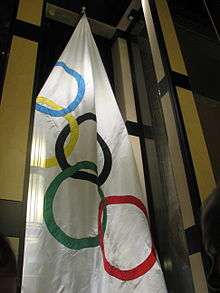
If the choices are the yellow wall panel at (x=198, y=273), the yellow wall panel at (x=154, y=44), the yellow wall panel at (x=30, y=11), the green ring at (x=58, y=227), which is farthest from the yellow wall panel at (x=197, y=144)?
the yellow wall panel at (x=30, y=11)

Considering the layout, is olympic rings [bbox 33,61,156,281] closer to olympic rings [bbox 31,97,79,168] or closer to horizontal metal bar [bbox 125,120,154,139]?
olympic rings [bbox 31,97,79,168]

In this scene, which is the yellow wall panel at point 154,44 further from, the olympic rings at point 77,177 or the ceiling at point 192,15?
the olympic rings at point 77,177

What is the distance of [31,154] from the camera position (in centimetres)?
196

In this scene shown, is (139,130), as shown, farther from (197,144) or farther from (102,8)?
(102,8)

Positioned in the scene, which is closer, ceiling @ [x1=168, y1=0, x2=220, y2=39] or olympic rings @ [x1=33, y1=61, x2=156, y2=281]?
olympic rings @ [x1=33, y1=61, x2=156, y2=281]

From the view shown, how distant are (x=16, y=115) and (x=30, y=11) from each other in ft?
3.39

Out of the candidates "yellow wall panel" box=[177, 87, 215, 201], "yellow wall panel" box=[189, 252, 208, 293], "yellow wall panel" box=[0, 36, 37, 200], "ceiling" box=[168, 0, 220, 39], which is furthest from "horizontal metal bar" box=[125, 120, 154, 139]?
"ceiling" box=[168, 0, 220, 39]

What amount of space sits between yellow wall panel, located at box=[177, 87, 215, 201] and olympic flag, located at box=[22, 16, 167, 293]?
1.44ft

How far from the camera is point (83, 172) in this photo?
204 centimetres

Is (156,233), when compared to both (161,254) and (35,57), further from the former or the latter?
(35,57)

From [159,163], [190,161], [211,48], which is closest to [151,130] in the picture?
[159,163]

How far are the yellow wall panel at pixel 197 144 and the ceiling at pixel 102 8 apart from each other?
1.29 m

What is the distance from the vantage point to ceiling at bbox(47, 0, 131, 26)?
330 centimetres

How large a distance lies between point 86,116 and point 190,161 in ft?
2.43
